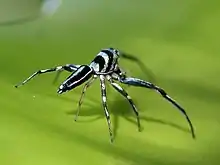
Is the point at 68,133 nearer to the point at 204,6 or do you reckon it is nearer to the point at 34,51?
the point at 34,51

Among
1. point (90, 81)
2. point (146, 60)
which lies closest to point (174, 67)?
point (146, 60)

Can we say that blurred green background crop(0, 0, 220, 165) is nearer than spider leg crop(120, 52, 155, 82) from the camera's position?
Yes

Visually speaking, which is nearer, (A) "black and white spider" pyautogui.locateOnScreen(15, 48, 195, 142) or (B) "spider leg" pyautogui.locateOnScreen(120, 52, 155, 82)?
(A) "black and white spider" pyautogui.locateOnScreen(15, 48, 195, 142)

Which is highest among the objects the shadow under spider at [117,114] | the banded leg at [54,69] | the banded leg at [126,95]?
the banded leg at [54,69]

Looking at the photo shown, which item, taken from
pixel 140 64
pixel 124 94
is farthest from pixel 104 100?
pixel 140 64

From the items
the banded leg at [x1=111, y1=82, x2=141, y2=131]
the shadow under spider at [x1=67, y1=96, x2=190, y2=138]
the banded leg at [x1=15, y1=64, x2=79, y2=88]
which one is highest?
the banded leg at [x1=15, y1=64, x2=79, y2=88]

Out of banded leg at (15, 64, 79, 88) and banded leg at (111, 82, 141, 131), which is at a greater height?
banded leg at (15, 64, 79, 88)

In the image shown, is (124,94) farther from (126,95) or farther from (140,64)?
(140,64)

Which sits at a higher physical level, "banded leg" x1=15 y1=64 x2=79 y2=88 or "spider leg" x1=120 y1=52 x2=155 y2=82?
"banded leg" x1=15 y1=64 x2=79 y2=88
